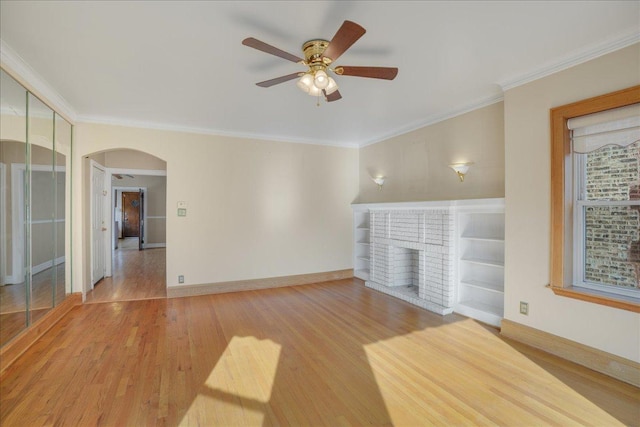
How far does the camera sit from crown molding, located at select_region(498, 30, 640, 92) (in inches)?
92.8

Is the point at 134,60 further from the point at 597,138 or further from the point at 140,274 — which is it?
the point at 140,274

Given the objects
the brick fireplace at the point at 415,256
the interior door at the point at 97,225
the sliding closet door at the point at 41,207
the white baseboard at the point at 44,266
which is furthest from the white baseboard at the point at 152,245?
the brick fireplace at the point at 415,256

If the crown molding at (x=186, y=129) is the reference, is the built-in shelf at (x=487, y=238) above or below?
below

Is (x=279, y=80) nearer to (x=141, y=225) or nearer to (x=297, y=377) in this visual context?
(x=297, y=377)

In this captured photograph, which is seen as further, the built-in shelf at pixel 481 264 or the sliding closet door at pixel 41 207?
the built-in shelf at pixel 481 264

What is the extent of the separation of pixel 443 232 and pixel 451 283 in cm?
68

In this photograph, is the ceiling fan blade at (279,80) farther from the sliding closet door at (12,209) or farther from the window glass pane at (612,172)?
the window glass pane at (612,172)

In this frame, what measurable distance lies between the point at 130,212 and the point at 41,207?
40.5 ft

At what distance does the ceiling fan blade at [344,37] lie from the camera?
1.79 meters

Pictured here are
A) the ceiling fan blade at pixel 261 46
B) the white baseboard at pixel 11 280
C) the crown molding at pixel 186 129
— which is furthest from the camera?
the crown molding at pixel 186 129

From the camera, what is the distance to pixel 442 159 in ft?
14.3

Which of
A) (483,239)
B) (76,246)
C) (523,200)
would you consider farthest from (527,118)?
(76,246)

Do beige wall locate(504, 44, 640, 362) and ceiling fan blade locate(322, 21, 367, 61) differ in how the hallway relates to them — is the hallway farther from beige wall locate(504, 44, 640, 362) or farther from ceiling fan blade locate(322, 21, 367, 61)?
beige wall locate(504, 44, 640, 362)

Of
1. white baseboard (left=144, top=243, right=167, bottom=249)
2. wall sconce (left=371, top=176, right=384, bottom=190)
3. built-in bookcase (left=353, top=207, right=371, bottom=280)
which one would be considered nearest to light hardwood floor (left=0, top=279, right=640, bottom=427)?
built-in bookcase (left=353, top=207, right=371, bottom=280)
